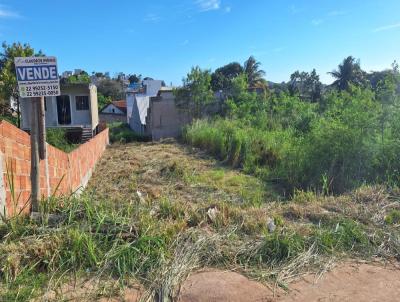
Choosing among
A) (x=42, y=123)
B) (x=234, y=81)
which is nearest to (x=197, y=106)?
(x=234, y=81)

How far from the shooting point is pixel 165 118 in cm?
2127

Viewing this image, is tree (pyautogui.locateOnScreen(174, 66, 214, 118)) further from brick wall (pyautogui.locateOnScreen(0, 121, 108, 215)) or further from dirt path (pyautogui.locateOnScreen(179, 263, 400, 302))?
dirt path (pyautogui.locateOnScreen(179, 263, 400, 302))

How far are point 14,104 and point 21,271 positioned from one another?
27386 millimetres

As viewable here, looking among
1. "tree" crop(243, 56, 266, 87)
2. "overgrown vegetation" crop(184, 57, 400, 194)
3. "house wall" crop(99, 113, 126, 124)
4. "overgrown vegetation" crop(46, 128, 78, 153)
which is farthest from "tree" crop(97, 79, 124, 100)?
"overgrown vegetation" crop(184, 57, 400, 194)

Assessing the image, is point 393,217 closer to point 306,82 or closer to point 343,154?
point 343,154

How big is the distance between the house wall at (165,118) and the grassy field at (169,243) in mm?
17241

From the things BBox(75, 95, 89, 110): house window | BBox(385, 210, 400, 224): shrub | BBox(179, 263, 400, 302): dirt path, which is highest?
BBox(75, 95, 89, 110): house window

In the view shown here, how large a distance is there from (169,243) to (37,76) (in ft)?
6.51

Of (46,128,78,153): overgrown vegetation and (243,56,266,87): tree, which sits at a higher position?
(243,56,266,87): tree

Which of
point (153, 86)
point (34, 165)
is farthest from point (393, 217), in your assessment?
point (153, 86)

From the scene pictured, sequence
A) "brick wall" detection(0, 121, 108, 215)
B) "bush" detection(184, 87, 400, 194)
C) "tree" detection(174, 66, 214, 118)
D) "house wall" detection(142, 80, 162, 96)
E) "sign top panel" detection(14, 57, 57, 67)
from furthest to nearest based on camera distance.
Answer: "house wall" detection(142, 80, 162, 96), "tree" detection(174, 66, 214, 118), "bush" detection(184, 87, 400, 194), "sign top panel" detection(14, 57, 57, 67), "brick wall" detection(0, 121, 108, 215)

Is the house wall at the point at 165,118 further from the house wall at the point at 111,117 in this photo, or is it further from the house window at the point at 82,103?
the house wall at the point at 111,117

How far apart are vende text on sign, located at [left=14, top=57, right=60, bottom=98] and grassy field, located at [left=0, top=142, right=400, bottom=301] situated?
1061mm

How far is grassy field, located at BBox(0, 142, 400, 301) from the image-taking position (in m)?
2.44
